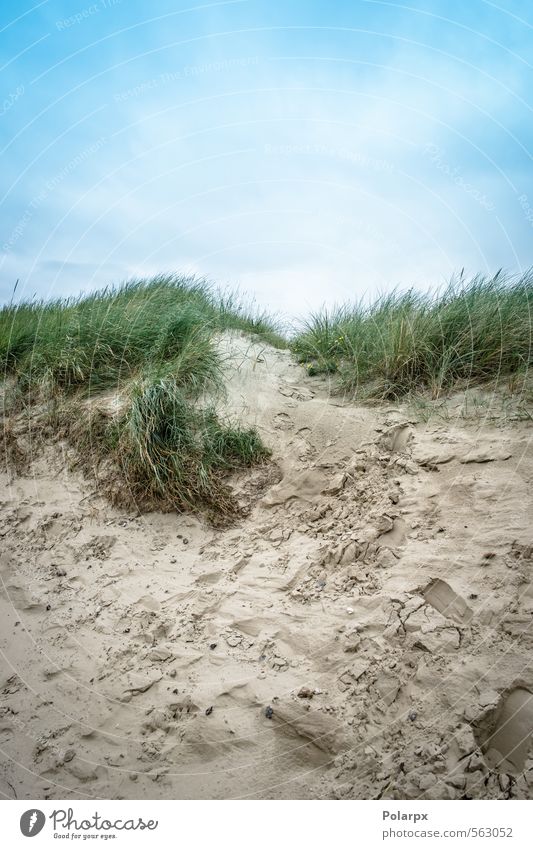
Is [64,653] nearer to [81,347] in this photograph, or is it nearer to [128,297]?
[81,347]

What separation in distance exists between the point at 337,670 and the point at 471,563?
103 centimetres

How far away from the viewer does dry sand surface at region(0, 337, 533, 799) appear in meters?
2.24

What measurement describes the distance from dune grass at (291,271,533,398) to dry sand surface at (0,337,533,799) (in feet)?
1.31

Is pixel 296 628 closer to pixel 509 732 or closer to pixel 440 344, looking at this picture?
pixel 509 732

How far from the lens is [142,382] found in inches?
181

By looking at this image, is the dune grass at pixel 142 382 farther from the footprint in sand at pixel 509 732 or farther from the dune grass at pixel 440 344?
the footprint in sand at pixel 509 732

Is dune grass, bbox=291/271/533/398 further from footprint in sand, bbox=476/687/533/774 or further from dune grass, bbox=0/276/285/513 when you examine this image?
footprint in sand, bbox=476/687/533/774

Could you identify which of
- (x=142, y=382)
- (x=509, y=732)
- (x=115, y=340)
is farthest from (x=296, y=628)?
(x=115, y=340)


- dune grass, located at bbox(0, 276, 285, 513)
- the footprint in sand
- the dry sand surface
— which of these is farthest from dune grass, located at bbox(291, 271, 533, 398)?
the footprint in sand

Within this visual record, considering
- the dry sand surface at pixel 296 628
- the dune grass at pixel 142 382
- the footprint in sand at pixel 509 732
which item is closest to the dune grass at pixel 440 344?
the dry sand surface at pixel 296 628

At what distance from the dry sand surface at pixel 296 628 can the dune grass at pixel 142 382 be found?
277 mm

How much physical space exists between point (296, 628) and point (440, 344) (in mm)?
2995

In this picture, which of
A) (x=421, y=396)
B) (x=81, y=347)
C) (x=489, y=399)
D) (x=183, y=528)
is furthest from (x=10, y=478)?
(x=489, y=399)

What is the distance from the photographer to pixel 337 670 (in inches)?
103
